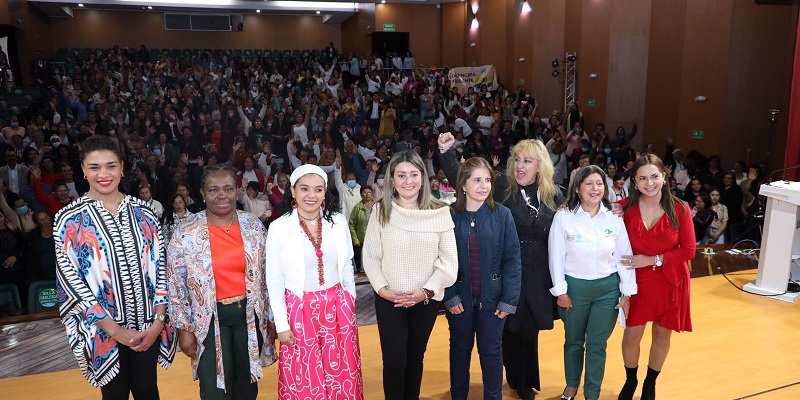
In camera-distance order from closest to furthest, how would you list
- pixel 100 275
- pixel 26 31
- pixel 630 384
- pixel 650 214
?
pixel 100 275
pixel 650 214
pixel 630 384
pixel 26 31

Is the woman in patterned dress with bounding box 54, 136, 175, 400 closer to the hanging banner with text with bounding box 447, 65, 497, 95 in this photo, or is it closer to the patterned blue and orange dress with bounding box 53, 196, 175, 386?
the patterned blue and orange dress with bounding box 53, 196, 175, 386

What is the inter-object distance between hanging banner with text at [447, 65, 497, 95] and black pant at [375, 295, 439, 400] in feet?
38.1

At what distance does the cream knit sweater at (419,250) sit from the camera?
228 cm

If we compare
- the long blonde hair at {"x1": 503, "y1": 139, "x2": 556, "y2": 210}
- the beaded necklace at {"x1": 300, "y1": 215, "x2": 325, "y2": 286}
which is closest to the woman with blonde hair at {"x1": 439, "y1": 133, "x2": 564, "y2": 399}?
the long blonde hair at {"x1": 503, "y1": 139, "x2": 556, "y2": 210}

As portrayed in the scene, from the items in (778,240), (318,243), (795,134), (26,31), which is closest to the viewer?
(318,243)

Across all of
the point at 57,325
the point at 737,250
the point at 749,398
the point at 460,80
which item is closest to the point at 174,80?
the point at 460,80

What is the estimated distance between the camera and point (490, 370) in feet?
8.02

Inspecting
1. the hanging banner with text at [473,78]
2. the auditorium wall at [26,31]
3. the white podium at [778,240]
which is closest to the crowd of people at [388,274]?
the white podium at [778,240]

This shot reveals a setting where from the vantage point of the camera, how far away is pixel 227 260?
215 centimetres

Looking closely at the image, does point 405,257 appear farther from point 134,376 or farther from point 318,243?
point 134,376

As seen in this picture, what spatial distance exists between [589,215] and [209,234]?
1.57m

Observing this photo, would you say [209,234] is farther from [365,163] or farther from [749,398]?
[365,163]

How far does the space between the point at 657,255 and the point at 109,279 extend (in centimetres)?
219

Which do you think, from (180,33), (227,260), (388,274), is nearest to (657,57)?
(388,274)
